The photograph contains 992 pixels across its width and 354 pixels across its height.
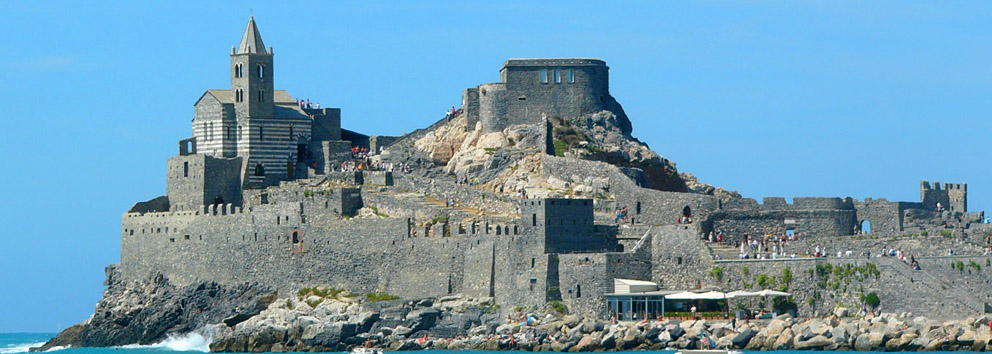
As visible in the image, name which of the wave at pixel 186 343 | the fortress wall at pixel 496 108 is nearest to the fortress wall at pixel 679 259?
the fortress wall at pixel 496 108

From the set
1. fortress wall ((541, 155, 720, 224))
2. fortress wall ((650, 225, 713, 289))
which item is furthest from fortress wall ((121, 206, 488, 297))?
fortress wall ((650, 225, 713, 289))

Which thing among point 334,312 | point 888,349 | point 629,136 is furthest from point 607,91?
point 888,349

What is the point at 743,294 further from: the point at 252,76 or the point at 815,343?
the point at 252,76

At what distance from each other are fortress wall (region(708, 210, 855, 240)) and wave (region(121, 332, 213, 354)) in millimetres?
23202

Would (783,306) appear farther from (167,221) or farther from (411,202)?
(167,221)

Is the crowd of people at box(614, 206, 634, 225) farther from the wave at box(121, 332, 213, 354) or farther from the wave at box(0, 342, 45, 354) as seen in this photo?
the wave at box(0, 342, 45, 354)

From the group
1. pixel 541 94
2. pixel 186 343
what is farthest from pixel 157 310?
pixel 541 94

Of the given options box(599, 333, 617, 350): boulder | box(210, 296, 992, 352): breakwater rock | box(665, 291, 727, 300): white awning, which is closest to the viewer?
box(210, 296, 992, 352): breakwater rock

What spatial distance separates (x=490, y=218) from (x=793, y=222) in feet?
41.4

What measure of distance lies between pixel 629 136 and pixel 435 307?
724 inches

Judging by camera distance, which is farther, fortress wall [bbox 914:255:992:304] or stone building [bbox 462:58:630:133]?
stone building [bbox 462:58:630:133]

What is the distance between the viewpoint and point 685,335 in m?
85.9

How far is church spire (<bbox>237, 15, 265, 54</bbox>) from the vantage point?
10844 cm

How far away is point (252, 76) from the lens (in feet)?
356
